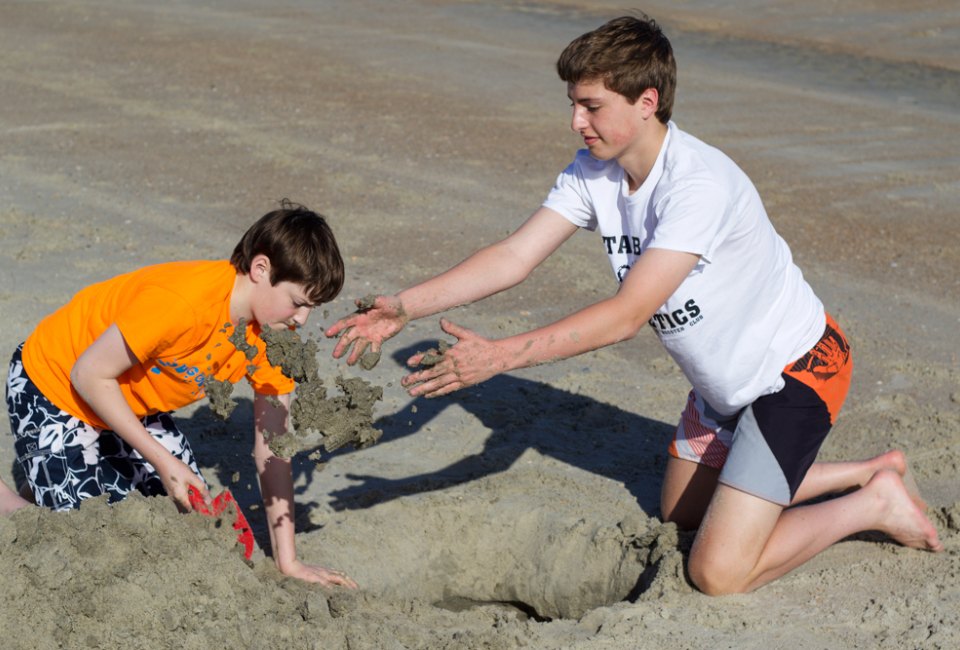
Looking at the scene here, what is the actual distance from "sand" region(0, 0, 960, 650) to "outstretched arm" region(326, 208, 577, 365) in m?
0.74

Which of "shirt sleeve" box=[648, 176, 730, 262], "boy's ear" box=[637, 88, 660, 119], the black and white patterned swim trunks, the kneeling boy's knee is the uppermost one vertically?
"boy's ear" box=[637, 88, 660, 119]

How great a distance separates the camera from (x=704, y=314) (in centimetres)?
385

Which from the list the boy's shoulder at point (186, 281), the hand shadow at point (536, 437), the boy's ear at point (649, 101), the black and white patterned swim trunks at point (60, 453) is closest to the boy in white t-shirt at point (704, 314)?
the boy's ear at point (649, 101)

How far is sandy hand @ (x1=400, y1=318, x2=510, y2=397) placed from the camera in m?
3.32

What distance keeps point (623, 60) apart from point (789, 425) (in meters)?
1.29

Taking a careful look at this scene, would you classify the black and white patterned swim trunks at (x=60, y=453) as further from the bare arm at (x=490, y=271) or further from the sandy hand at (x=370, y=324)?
the bare arm at (x=490, y=271)

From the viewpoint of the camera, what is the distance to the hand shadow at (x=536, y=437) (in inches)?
185

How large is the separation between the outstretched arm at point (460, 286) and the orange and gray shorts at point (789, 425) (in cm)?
85

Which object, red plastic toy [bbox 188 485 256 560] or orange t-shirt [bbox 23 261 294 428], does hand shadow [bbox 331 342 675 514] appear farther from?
orange t-shirt [bbox 23 261 294 428]

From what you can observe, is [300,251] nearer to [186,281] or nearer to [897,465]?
[186,281]

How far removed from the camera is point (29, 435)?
3883mm

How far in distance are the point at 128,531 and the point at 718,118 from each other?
7860 millimetres

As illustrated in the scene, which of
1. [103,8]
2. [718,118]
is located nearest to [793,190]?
[718,118]

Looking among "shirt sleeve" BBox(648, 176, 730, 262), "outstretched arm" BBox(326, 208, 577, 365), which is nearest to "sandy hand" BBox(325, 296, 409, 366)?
"outstretched arm" BBox(326, 208, 577, 365)
